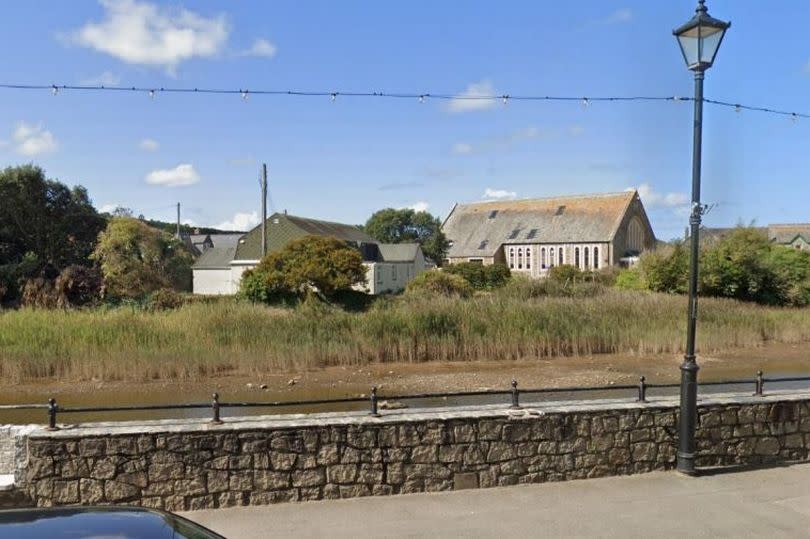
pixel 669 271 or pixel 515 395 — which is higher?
pixel 669 271

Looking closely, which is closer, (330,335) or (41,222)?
(330,335)

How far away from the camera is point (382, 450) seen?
6.16 metres

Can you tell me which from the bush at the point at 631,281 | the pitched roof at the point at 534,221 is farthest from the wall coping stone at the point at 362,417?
the pitched roof at the point at 534,221

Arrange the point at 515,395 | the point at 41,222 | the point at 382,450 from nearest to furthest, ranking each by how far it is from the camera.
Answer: the point at 382,450, the point at 515,395, the point at 41,222

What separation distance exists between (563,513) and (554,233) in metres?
59.3

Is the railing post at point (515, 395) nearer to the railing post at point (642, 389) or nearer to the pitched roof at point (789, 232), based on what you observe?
the railing post at point (642, 389)

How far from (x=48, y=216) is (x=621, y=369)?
106ft

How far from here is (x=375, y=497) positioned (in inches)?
241

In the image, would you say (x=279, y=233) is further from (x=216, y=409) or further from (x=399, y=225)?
(x=399, y=225)

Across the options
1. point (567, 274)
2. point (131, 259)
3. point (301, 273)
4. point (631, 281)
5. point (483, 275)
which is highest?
point (131, 259)

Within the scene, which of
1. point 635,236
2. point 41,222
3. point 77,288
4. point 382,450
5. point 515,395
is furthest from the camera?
point 635,236

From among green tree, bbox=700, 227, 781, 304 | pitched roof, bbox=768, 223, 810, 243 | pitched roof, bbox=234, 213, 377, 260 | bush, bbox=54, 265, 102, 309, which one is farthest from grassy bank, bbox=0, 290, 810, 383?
pitched roof, bbox=768, 223, 810, 243

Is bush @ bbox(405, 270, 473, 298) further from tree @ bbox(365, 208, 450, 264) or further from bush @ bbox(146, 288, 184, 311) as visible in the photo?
tree @ bbox(365, 208, 450, 264)

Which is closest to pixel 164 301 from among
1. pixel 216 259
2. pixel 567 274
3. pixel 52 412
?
pixel 52 412
